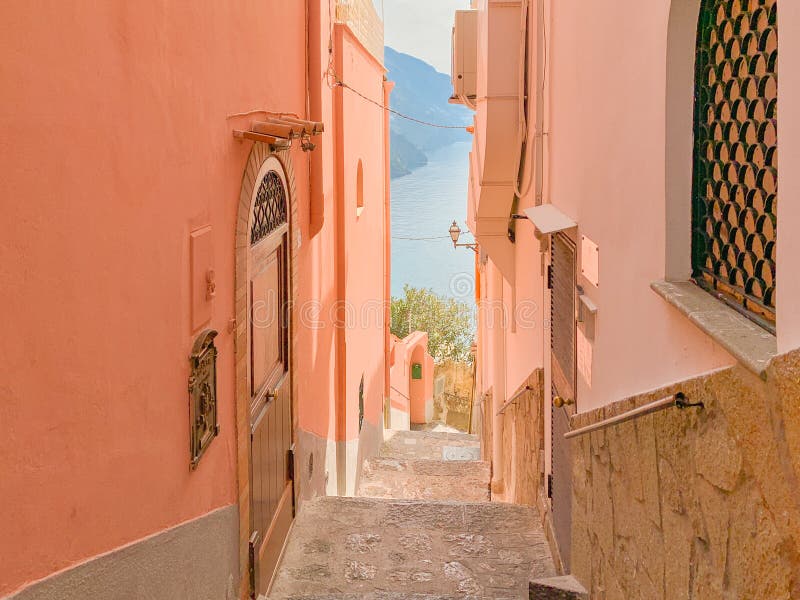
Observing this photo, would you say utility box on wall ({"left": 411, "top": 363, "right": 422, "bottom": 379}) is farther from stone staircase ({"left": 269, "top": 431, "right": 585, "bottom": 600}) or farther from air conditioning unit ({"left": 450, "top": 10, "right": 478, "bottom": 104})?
stone staircase ({"left": 269, "top": 431, "right": 585, "bottom": 600})

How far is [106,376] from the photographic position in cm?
296

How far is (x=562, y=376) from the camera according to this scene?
5.93 metres

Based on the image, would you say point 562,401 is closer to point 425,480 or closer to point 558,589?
point 558,589

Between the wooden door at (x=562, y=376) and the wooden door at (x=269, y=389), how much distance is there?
1857mm

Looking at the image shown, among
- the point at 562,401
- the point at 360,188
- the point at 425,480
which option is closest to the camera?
the point at 562,401

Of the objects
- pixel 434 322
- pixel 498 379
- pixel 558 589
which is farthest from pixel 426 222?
pixel 558 589

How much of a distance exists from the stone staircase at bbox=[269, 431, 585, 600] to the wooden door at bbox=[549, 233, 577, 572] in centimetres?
38

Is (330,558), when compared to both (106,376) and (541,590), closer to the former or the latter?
(541,590)

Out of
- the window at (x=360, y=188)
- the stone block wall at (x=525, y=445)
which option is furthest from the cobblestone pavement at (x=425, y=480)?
the window at (x=360, y=188)

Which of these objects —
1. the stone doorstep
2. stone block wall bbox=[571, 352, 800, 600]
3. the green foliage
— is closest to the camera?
stone block wall bbox=[571, 352, 800, 600]

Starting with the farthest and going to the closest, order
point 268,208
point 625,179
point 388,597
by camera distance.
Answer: point 268,208, point 388,597, point 625,179

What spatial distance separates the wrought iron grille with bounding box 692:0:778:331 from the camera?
2541mm

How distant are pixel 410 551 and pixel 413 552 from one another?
1.1 inches

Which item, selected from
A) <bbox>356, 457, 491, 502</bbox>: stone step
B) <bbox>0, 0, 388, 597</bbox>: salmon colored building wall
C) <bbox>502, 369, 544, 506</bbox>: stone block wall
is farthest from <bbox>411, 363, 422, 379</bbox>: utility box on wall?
<bbox>0, 0, 388, 597</bbox>: salmon colored building wall
